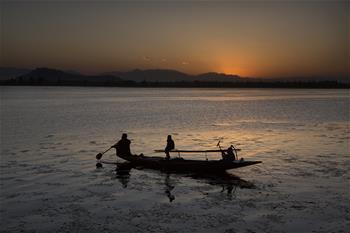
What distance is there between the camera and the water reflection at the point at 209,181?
781 inches

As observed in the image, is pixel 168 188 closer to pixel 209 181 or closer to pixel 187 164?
pixel 209 181

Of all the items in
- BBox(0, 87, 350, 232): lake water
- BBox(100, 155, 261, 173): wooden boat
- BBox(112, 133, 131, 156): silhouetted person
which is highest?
BBox(112, 133, 131, 156): silhouetted person

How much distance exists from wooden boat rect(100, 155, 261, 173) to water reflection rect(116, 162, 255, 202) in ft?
1.40

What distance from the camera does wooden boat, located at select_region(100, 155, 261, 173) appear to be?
74.5 ft

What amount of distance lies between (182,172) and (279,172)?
5566mm

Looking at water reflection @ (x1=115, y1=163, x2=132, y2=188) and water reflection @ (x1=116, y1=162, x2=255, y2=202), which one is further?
water reflection @ (x1=115, y1=163, x2=132, y2=188)

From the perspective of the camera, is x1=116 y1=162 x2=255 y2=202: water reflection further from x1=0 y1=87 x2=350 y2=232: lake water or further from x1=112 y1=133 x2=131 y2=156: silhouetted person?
x1=112 y1=133 x2=131 y2=156: silhouetted person

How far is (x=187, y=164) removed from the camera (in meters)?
23.8

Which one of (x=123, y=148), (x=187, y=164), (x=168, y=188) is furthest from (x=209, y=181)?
(x=123, y=148)

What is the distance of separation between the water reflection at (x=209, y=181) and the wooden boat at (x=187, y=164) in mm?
427

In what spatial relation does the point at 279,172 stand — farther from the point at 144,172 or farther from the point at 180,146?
the point at 180,146

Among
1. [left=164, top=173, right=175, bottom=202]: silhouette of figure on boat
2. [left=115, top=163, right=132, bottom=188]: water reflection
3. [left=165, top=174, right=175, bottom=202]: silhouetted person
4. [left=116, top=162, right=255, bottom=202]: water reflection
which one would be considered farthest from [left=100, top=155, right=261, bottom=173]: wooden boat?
[left=165, top=174, right=175, bottom=202]: silhouetted person

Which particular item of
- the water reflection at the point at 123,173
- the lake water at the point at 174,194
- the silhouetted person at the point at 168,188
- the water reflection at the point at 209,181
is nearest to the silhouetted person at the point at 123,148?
the water reflection at the point at 123,173

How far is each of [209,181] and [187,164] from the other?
2.39 meters
